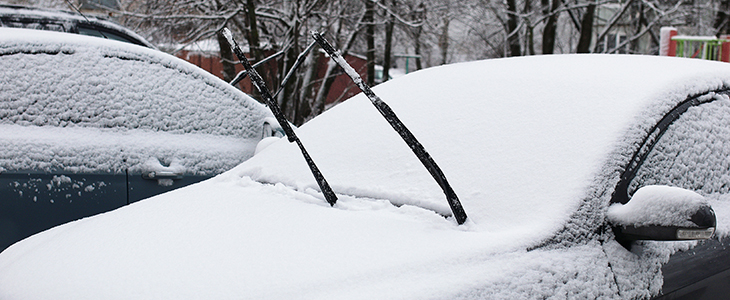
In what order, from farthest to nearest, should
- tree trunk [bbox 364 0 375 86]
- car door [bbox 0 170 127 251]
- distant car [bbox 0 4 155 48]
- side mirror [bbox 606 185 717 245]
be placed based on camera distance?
1. tree trunk [bbox 364 0 375 86]
2. distant car [bbox 0 4 155 48]
3. car door [bbox 0 170 127 251]
4. side mirror [bbox 606 185 717 245]

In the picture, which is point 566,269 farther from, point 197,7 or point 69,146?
point 197,7

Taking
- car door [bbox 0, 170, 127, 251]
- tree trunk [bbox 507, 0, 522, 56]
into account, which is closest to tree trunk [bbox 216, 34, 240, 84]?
car door [bbox 0, 170, 127, 251]

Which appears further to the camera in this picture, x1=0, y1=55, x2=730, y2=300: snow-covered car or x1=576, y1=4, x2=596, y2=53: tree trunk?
x1=576, y1=4, x2=596, y2=53: tree trunk

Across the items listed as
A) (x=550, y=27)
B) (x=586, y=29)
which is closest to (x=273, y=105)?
(x=586, y=29)

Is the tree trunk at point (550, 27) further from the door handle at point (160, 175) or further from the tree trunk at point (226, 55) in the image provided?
the door handle at point (160, 175)

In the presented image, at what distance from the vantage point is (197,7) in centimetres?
885

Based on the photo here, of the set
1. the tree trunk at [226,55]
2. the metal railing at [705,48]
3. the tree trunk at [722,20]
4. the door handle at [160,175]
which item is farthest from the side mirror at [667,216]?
the tree trunk at [722,20]

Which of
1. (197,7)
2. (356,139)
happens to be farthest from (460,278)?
(197,7)

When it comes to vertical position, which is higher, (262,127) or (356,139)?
A: (356,139)

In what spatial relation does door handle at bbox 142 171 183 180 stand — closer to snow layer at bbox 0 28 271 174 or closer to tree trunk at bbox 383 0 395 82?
snow layer at bbox 0 28 271 174

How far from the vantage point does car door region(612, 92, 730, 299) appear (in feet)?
5.98

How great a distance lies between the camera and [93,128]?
10.3 feet

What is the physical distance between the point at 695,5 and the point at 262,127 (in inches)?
704

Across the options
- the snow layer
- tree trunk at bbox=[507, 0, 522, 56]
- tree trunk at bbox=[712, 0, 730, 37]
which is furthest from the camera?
tree trunk at bbox=[712, 0, 730, 37]
